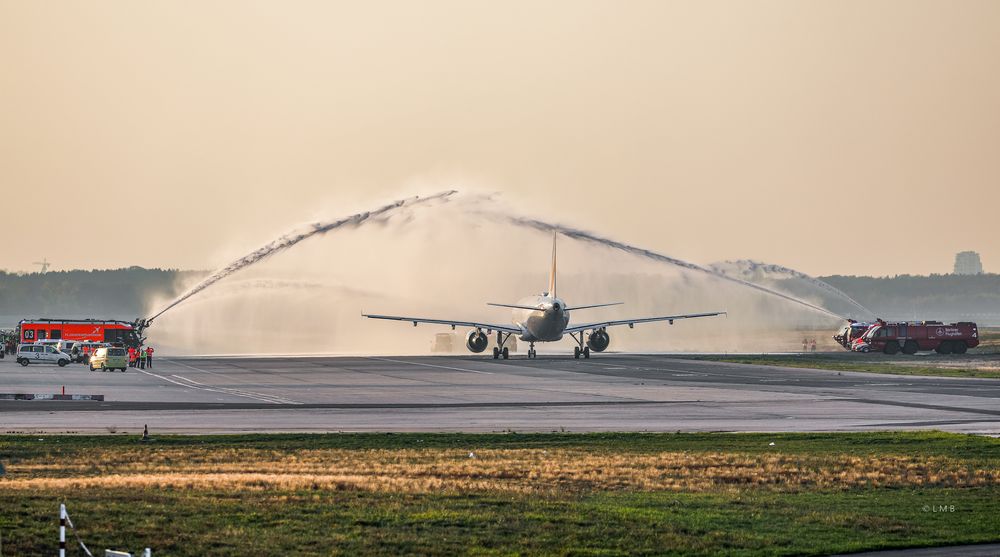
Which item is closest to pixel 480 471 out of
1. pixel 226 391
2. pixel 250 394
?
pixel 250 394

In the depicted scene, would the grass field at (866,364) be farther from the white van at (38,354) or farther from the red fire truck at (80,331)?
the white van at (38,354)

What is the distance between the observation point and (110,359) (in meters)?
93.6

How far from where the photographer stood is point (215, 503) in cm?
2752

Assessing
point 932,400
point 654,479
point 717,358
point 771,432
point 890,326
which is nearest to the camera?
point 654,479

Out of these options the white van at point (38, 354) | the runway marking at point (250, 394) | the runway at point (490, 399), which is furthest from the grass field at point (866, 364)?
the white van at point (38, 354)

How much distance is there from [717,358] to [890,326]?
22380 mm

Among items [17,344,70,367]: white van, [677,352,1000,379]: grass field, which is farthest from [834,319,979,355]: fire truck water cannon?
[17,344,70,367]: white van

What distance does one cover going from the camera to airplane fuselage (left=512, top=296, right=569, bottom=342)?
378ft

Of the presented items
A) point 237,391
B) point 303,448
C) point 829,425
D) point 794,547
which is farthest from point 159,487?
point 237,391

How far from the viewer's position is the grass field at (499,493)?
23797 millimetres

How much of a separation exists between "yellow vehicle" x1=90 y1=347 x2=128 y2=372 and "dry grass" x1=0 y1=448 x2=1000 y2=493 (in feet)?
183

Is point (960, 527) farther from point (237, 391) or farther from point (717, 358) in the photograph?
point (717, 358)

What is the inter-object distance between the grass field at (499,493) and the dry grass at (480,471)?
3.8 inches

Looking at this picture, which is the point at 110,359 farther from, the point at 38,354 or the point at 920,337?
the point at 920,337
